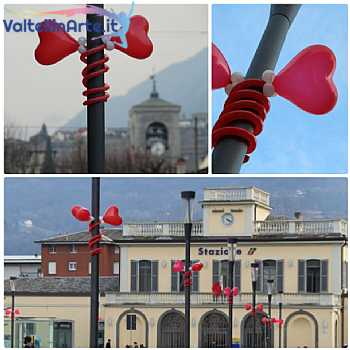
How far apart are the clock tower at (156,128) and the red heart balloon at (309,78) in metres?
0.44

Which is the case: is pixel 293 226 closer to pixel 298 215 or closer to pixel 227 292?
pixel 298 215

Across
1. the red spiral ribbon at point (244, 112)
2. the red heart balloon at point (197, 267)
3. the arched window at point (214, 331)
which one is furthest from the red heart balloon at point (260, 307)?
the red spiral ribbon at point (244, 112)

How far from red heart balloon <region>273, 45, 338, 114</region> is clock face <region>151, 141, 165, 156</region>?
0.46 m

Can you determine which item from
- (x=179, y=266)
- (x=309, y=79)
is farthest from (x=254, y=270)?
(x=309, y=79)

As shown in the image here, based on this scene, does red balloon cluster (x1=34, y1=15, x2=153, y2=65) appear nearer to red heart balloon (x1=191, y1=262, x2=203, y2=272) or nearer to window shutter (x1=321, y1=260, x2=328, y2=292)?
red heart balloon (x1=191, y1=262, x2=203, y2=272)

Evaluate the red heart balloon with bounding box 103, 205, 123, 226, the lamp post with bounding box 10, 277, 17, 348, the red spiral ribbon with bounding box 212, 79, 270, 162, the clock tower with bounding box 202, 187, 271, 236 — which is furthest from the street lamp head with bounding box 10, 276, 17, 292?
the red spiral ribbon with bounding box 212, 79, 270, 162

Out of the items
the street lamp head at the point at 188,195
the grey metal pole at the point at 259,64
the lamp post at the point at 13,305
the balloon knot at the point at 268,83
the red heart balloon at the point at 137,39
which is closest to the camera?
the grey metal pole at the point at 259,64

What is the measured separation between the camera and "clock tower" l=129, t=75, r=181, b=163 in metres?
2.66

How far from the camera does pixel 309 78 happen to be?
230cm

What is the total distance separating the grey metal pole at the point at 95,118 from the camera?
2.24 meters

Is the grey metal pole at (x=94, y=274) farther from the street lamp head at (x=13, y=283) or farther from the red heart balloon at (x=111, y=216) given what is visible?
the street lamp head at (x=13, y=283)

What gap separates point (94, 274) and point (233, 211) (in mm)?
584

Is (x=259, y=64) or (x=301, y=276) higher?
(x=259, y=64)

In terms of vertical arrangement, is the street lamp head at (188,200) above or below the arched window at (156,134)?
below
